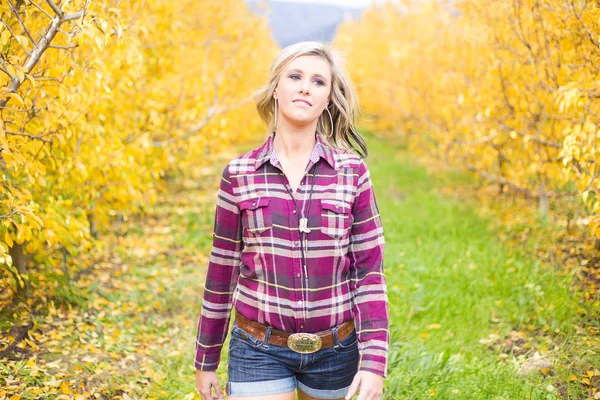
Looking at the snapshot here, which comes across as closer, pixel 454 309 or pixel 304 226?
pixel 304 226

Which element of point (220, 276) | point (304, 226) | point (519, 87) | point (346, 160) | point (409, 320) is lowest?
point (409, 320)

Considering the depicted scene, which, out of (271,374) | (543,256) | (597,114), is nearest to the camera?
(271,374)

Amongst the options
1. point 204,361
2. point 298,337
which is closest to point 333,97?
point 298,337

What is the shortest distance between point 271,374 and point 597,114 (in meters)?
3.55

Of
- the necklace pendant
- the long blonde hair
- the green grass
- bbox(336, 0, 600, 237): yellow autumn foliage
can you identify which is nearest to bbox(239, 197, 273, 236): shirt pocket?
the necklace pendant

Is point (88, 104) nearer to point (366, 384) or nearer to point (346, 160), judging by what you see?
point (346, 160)

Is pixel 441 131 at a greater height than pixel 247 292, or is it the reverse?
pixel 441 131

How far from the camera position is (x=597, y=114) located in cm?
437

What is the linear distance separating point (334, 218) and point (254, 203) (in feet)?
0.99

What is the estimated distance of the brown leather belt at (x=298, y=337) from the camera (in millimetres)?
2057

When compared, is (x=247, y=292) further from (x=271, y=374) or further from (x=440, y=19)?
(x=440, y=19)

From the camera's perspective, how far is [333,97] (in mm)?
2344

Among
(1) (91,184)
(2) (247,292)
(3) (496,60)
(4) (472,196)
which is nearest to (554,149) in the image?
(3) (496,60)

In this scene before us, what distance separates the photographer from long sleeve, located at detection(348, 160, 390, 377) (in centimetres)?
205
